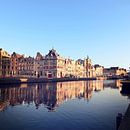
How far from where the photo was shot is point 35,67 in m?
194

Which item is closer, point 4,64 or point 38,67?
point 4,64

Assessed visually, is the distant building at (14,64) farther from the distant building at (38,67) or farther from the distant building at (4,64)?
the distant building at (38,67)

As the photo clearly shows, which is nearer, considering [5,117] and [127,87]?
[5,117]

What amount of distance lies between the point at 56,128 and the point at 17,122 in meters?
6.57

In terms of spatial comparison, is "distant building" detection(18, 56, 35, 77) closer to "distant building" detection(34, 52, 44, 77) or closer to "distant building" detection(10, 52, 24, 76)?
"distant building" detection(10, 52, 24, 76)

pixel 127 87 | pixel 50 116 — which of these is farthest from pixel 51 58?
pixel 50 116

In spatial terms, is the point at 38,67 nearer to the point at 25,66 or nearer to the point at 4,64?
the point at 25,66

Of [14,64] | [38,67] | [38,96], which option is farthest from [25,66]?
[38,96]

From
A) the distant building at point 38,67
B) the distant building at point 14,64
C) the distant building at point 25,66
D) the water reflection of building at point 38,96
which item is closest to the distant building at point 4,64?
the distant building at point 14,64

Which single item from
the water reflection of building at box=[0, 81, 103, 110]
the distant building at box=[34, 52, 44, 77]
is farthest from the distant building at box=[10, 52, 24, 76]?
the water reflection of building at box=[0, 81, 103, 110]

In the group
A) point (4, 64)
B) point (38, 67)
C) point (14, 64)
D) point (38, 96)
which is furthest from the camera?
point (38, 67)

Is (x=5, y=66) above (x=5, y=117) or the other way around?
above

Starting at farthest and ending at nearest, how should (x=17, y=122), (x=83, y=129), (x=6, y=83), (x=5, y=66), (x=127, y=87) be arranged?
(x=5, y=66), (x=6, y=83), (x=127, y=87), (x=17, y=122), (x=83, y=129)

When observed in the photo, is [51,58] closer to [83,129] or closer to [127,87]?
[127,87]
